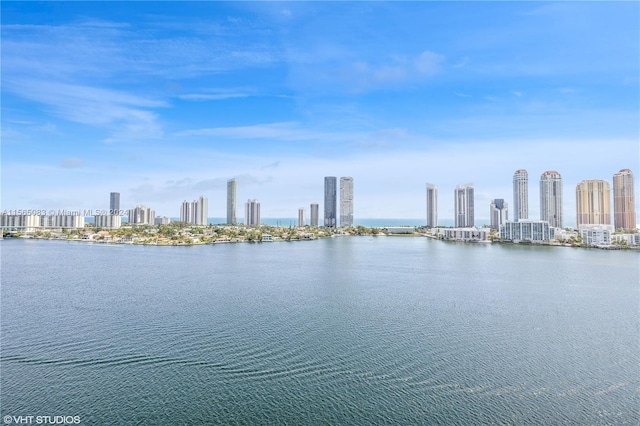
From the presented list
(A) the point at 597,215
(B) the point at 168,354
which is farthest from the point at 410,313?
(A) the point at 597,215

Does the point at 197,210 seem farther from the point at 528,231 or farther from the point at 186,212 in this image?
the point at 528,231

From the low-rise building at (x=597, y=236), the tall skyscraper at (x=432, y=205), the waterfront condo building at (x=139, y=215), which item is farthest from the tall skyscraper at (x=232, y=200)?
the low-rise building at (x=597, y=236)

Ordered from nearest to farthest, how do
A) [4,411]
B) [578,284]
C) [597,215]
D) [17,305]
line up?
[4,411] → [17,305] → [578,284] → [597,215]

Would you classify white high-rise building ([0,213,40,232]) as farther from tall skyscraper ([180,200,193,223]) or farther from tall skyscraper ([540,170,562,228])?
tall skyscraper ([540,170,562,228])

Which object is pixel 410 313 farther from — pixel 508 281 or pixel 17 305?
pixel 17 305


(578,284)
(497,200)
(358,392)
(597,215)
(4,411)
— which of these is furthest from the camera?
(497,200)
